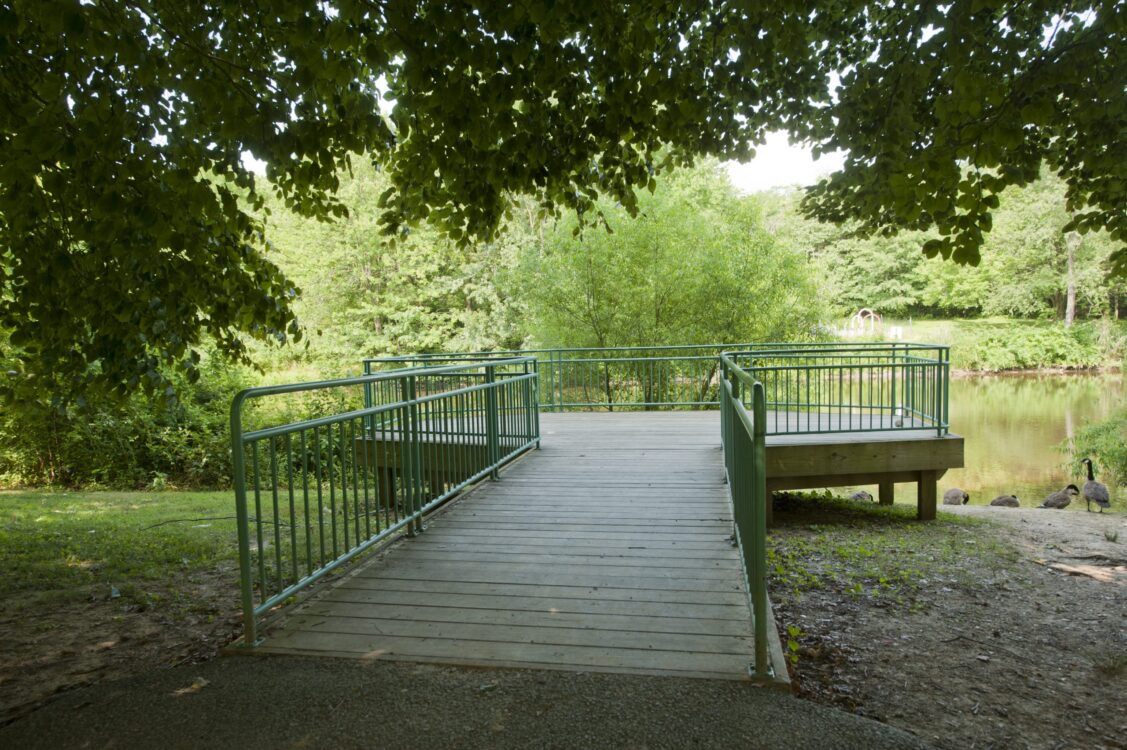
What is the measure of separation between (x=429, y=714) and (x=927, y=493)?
7929 millimetres

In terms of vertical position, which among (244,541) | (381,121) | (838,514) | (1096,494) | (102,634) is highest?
(381,121)

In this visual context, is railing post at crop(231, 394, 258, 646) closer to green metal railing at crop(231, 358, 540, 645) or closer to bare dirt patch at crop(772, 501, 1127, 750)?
green metal railing at crop(231, 358, 540, 645)

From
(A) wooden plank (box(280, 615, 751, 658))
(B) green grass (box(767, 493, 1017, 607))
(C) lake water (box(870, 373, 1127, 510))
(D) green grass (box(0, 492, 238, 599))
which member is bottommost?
(C) lake water (box(870, 373, 1127, 510))

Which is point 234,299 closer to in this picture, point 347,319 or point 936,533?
point 936,533

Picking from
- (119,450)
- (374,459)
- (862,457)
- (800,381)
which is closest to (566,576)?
(374,459)

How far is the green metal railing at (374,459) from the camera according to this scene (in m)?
3.73

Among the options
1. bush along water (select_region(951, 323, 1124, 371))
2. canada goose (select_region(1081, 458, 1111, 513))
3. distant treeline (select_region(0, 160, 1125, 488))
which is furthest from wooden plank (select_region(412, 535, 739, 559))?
bush along water (select_region(951, 323, 1124, 371))

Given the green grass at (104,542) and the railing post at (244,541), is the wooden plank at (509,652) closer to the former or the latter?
the railing post at (244,541)

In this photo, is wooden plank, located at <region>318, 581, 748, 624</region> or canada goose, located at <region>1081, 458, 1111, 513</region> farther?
canada goose, located at <region>1081, 458, 1111, 513</region>

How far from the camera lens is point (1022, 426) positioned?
23.2 metres

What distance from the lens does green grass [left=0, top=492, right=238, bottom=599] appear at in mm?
5707

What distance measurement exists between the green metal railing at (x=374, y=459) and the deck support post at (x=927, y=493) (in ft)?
16.1

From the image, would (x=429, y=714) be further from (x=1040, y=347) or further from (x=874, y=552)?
(x=1040, y=347)

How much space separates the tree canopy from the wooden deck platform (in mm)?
2381
